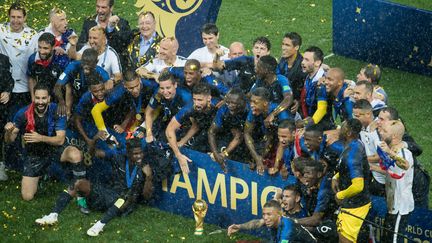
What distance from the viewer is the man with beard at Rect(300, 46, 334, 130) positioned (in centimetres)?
1241

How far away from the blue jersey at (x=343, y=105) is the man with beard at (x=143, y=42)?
9.09 feet

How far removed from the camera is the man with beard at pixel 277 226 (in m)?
10.6

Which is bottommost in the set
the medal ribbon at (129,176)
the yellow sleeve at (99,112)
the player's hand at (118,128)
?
the medal ribbon at (129,176)

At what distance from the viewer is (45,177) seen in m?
13.6

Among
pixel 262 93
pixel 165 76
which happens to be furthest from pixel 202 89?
pixel 262 93

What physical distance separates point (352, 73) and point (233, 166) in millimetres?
5333

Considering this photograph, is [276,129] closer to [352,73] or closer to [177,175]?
[177,175]

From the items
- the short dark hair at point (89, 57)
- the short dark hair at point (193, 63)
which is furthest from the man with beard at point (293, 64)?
the short dark hair at point (89, 57)

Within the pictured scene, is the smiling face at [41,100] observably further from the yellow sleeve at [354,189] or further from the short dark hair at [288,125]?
the yellow sleeve at [354,189]

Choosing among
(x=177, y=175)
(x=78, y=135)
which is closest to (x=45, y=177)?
(x=78, y=135)

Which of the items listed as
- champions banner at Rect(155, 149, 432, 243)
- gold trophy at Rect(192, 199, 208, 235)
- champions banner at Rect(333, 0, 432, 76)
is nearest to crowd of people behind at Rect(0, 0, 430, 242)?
champions banner at Rect(155, 149, 432, 243)

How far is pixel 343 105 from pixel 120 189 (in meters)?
2.82

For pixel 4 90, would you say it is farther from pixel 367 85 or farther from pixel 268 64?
pixel 367 85

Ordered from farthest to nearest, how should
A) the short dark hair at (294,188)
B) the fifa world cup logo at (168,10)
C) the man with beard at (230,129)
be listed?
the fifa world cup logo at (168,10) → the man with beard at (230,129) → the short dark hair at (294,188)
